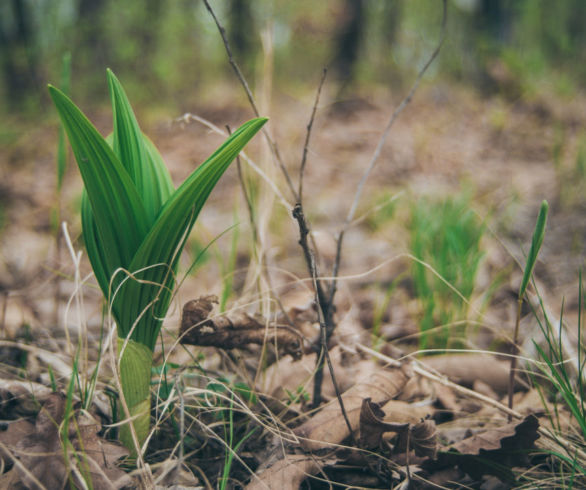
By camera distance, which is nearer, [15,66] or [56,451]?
[56,451]

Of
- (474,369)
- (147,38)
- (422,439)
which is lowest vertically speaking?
(474,369)

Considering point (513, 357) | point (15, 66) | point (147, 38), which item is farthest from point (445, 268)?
point (15, 66)

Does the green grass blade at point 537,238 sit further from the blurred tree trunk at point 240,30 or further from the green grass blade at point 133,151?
the blurred tree trunk at point 240,30

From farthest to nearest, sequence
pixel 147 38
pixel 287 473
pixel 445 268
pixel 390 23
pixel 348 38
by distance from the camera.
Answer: pixel 390 23
pixel 147 38
pixel 348 38
pixel 445 268
pixel 287 473

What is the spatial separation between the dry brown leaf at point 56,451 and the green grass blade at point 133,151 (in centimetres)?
39

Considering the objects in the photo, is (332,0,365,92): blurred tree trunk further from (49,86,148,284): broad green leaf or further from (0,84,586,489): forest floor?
(49,86,148,284): broad green leaf

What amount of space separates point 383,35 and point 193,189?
8943mm

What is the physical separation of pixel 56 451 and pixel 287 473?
42 centimetres

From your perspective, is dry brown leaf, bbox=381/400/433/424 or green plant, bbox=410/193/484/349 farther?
green plant, bbox=410/193/484/349

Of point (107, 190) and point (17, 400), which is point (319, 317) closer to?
point (107, 190)

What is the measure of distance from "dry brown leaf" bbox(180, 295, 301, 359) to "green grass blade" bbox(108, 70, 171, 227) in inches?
8.3

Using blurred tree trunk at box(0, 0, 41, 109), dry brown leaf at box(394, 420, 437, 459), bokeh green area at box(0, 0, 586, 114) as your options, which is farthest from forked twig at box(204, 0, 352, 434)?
blurred tree trunk at box(0, 0, 41, 109)

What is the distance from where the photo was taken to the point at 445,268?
1.40m

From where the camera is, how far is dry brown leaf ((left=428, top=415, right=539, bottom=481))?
2.64 feet
